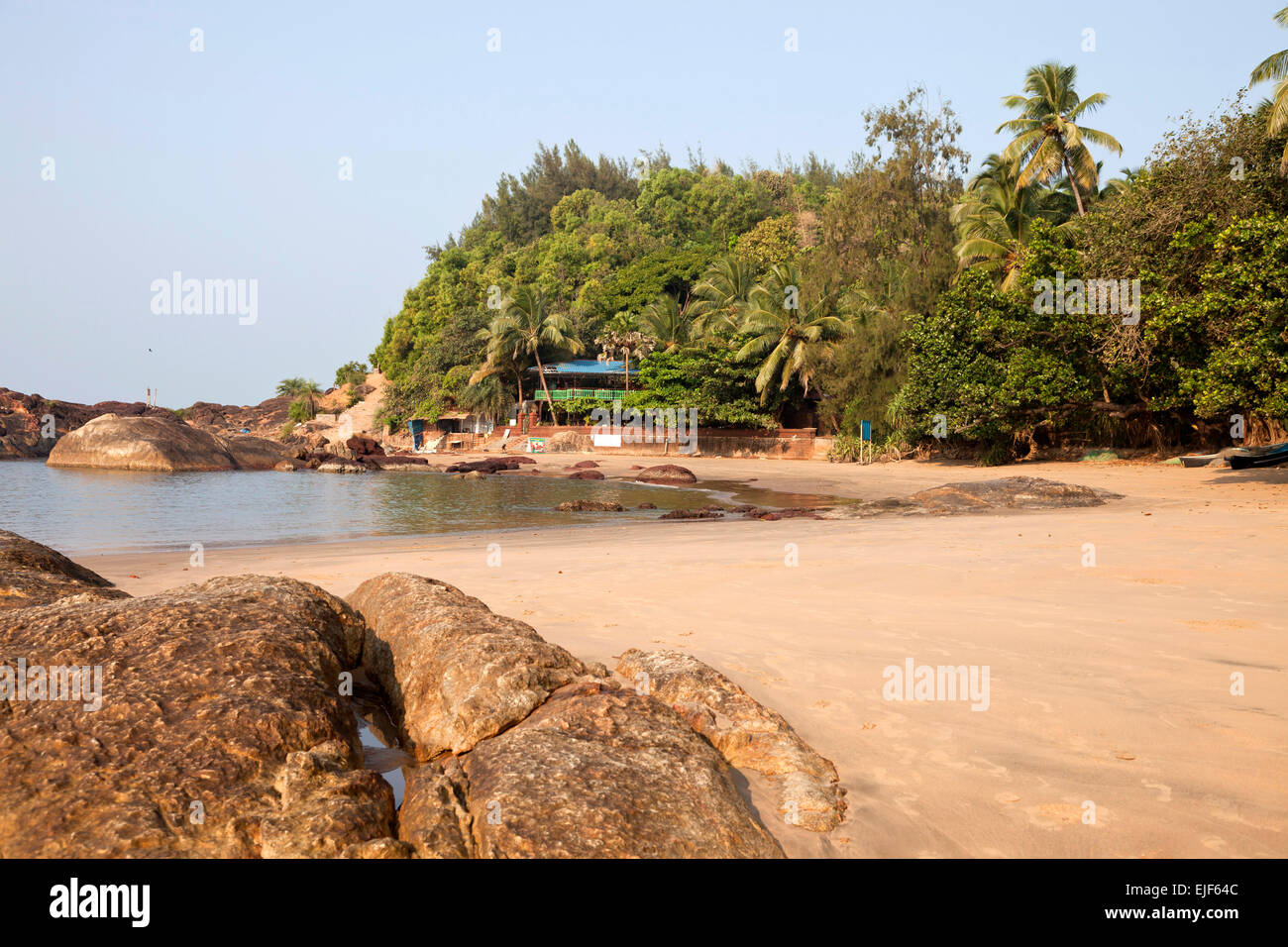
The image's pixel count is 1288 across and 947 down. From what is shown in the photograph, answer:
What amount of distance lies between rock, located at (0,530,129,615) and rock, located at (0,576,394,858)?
2.42 feet

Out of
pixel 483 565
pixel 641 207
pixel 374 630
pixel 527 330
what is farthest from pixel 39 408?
pixel 374 630

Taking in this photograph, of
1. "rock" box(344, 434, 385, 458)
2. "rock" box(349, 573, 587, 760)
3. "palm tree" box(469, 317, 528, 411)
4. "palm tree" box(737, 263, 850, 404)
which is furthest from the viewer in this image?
"palm tree" box(469, 317, 528, 411)

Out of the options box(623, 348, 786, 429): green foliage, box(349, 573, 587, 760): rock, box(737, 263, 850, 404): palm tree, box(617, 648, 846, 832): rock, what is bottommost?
box(617, 648, 846, 832): rock

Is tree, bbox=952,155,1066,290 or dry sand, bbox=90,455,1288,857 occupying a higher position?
tree, bbox=952,155,1066,290

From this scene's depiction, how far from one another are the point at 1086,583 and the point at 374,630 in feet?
21.5

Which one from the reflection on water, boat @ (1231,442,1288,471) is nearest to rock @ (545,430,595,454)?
the reflection on water

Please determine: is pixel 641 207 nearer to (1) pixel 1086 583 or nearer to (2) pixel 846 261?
(2) pixel 846 261

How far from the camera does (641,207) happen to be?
7750 cm

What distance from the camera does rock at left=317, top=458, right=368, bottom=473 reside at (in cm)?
3994

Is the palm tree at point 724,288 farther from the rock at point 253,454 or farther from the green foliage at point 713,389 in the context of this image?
the rock at point 253,454

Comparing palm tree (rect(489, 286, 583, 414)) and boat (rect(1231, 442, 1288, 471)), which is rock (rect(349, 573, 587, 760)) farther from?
palm tree (rect(489, 286, 583, 414))

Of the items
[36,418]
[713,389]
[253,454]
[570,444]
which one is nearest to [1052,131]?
[713,389]

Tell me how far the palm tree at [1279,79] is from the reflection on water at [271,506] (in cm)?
1593

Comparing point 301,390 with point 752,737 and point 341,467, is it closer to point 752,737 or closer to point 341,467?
point 341,467
